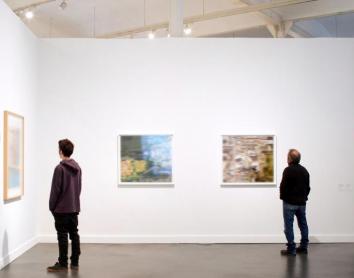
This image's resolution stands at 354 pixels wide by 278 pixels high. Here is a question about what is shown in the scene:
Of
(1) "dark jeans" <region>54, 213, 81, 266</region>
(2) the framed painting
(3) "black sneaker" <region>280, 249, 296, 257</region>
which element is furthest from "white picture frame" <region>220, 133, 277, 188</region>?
(1) "dark jeans" <region>54, 213, 81, 266</region>

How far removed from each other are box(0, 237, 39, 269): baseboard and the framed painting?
3.42 metres

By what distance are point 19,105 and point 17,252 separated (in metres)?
2.24

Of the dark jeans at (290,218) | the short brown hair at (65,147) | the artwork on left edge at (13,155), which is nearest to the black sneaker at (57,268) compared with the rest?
the artwork on left edge at (13,155)

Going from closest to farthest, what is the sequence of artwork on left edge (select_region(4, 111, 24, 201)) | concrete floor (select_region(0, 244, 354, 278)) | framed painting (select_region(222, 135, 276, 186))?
concrete floor (select_region(0, 244, 354, 278))
artwork on left edge (select_region(4, 111, 24, 201))
framed painting (select_region(222, 135, 276, 186))

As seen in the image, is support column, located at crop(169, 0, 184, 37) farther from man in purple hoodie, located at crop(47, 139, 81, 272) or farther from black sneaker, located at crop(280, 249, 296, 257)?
black sneaker, located at crop(280, 249, 296, 257)

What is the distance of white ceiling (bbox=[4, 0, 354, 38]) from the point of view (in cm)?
1378

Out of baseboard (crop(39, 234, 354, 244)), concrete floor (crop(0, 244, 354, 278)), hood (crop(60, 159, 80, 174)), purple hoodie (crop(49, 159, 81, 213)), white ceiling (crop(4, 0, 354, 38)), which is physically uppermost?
white ceiling (crop(4, 0, 354, 38))

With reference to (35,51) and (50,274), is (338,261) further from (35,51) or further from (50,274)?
(35,51)

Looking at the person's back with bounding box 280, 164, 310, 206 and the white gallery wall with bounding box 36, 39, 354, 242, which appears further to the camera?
the white gallery wall with bounding box 36, 39, 354, 242

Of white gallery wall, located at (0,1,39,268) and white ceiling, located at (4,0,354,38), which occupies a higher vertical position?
white ceiling, located at (4,0,354,38)

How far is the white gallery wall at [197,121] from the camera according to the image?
966cm

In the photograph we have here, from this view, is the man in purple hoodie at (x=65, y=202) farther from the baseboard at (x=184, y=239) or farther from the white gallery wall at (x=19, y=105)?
the baseboard at (x=184, y=239)

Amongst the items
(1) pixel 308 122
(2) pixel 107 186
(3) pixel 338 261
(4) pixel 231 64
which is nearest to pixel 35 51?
(2) pixel 107 186

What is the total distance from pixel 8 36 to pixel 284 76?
4737 mm
